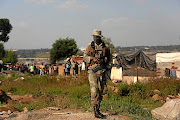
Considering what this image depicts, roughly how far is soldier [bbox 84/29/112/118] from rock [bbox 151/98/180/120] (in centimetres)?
183

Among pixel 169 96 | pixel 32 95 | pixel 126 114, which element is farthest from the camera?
pixel 32 95

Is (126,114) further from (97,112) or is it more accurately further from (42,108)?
(42,108)

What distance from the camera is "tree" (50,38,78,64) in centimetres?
7262

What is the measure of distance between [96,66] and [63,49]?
222 feet

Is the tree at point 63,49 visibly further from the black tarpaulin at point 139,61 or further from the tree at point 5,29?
the black tarpaulin at point 139,61

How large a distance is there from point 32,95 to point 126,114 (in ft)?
19.8

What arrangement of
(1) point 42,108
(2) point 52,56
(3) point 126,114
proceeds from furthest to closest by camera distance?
(2) point 52,56 < (1) point 42,108 < (3) point 126,114

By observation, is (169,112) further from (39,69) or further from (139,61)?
(39,69)

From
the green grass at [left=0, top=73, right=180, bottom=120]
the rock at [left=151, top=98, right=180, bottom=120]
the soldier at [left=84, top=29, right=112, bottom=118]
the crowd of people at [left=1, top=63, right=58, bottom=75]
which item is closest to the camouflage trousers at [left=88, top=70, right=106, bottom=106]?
the soldier at [left=84, top=29, right=112, bottom=118]

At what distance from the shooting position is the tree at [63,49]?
7262 centimetres

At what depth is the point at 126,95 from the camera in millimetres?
10875

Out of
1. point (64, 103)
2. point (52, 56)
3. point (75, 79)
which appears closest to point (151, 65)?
point (75, 79)

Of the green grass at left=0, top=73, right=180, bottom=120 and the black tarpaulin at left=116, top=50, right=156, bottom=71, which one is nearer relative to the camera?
the green grass at left=0, top=73, right=180, bottom=120

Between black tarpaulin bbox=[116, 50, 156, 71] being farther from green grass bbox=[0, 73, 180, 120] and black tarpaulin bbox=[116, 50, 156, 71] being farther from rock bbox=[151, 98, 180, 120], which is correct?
rock bbox=[151, 98, 180, 120]
